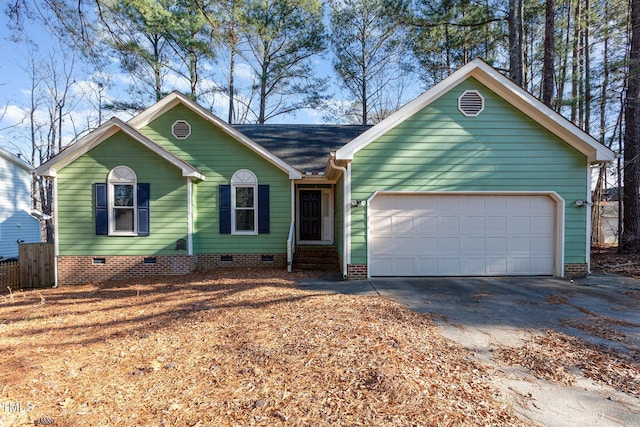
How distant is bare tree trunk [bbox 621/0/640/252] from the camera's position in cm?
1005

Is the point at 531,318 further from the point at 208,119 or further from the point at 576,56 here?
the point at 576,56

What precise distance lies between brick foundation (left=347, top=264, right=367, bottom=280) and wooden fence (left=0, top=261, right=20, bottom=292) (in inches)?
369

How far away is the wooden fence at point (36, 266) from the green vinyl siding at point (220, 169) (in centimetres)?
448

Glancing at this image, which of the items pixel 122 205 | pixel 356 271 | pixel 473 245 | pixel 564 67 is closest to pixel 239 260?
pixel 122 205

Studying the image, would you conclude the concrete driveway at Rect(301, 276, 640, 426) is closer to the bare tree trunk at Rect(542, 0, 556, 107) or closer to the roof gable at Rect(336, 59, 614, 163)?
the roof gable at Rect(336, 59, 614, 163)

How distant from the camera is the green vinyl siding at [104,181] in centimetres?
840

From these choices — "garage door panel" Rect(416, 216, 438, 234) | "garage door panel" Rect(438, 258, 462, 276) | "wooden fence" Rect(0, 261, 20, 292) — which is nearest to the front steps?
"garage door panel" Rect(416, 216, 438, 234)

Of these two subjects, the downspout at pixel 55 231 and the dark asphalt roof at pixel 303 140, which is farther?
the dark asphalt roof at pixel 303 140

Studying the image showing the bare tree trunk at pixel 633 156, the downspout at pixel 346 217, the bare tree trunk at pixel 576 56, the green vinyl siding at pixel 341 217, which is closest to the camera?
the downspout at pixel 346 217

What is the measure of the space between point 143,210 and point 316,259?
5205mm

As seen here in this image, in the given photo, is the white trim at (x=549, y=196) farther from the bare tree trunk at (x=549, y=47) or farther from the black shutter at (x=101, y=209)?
the black shutter at (x=101, y=209)

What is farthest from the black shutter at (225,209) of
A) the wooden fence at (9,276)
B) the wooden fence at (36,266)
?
the wooden fence at (9,276)

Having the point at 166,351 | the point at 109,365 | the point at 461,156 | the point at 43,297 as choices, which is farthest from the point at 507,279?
the point at 43,297

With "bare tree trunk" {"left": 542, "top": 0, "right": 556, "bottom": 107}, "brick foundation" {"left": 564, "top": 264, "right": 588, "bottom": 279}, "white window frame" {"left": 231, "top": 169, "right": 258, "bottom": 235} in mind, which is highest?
"bare tree trunk" {"left": 542, "top": 0, "right": 556, "bottom": 107}
